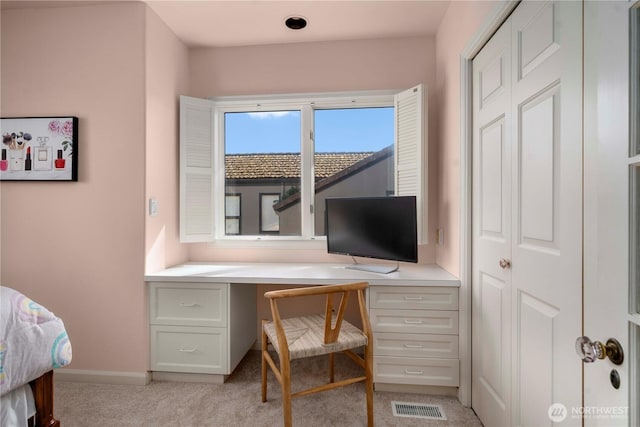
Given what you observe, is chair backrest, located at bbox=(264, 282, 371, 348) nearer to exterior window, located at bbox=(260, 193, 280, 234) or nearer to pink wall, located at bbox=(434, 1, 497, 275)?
pink wall, located at bbox=(434, 1, 497, 275)

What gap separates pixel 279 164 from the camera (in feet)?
9.21

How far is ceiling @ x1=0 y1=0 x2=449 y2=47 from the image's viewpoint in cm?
218

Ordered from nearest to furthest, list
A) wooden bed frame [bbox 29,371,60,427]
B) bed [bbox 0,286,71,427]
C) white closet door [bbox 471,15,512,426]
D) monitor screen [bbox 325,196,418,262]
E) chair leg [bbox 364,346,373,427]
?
bed [bbox 0,286,71,427] < wooden bed frame [bbox 29,371,60,427] < white closet door [bbox 471,15,512,426] < chair leg [bbox 364,346,373,427] < monitor screen [bbox 325,196,418,262]

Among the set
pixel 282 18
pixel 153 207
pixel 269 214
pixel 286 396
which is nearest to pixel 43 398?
pixel 286 396

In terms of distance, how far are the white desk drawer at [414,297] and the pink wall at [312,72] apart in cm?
62

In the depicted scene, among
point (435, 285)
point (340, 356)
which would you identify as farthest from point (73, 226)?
point (435, 285)

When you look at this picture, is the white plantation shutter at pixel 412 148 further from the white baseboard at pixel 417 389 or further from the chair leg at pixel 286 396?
the chair leg at pixel 286 396

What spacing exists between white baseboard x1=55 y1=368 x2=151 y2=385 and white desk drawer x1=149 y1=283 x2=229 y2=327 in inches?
15.4

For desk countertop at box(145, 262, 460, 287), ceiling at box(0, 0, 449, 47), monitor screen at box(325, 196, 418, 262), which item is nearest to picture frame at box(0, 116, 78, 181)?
ceiling at box(0, 0, 449, 47)

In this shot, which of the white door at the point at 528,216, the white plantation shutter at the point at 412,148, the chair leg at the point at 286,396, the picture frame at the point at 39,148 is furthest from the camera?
the white plantation shutter at the point at 412,148

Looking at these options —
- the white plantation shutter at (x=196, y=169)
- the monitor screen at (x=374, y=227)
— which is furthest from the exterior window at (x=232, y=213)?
the monitor screen at (x=374, y=227)

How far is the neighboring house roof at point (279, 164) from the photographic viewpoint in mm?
2736

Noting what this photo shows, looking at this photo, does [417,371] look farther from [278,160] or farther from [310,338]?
[278,160]

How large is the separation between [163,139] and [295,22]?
1.37m
